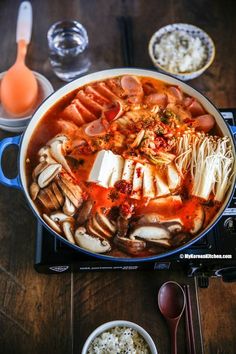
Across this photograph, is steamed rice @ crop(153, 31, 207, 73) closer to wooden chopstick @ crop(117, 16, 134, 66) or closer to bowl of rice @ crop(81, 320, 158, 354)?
wooden chopstick @ crop(117, 16, 134, 66)

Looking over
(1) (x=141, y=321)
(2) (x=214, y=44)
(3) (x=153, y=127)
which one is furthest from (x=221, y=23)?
(1) (x=141, y=321)

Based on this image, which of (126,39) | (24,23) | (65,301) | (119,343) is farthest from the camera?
(126,39)

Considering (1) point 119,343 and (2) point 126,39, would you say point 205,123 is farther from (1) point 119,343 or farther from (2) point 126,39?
(1) point 119,343

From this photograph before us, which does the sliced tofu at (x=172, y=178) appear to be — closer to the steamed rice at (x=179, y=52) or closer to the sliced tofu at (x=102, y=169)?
the sliced tofu at (x=102, y=169)

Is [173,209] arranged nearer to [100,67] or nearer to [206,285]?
[206,285]

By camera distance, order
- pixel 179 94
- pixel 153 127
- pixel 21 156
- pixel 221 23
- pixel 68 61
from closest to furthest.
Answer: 1. pixel 21 156
2. pixel 153 127
3. pixel 179 94
4. pixel 68 61
5. pixel 221 23

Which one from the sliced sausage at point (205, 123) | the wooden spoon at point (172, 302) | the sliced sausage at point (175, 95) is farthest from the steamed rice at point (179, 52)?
the wooden spoon at point (172, 302)

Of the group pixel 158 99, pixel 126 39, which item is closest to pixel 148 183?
pixel 158 99
